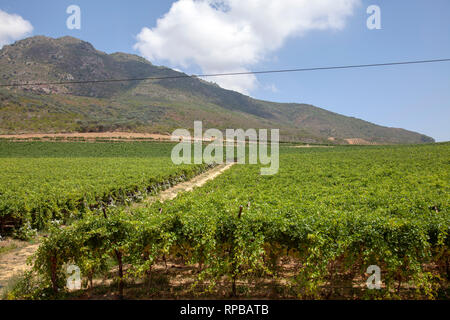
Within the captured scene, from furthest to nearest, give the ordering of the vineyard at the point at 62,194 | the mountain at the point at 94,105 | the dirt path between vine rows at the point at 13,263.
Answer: the mountain at the point at 94,105 < the vineyard at the point at 62,194 < the dirt path between vine rows at the point at 13,263

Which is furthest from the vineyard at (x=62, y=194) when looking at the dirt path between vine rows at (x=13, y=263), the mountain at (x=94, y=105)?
the mountain at (x=94, y=105)

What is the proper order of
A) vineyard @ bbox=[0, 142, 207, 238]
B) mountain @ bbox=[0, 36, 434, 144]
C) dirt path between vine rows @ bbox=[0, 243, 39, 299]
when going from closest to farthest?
dirt path between vine rows @ bbox=[0, 243, 39, 299]
vineyard @ bbox=[0, 142, 207, 238]
mountain @ bbox=[0, 36, 434, 144]

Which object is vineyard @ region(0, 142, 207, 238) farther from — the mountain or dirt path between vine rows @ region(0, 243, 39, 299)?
the mountain

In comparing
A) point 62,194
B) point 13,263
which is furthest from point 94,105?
point 13,263

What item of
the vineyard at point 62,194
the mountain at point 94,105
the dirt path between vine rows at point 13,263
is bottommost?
the dirt path between vine rows at point 13,263

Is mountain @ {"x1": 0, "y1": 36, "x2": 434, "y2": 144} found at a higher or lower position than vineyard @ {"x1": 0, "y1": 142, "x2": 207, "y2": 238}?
higher

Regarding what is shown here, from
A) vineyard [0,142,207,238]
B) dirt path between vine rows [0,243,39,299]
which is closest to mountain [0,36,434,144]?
vineyard [0,142,207,238]

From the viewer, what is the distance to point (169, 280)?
7.45m

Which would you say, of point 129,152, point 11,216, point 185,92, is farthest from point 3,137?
point 185,92

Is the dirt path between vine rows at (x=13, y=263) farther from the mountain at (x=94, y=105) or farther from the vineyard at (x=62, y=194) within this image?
the mountain at (x=94, y=105)

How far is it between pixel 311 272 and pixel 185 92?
190 metres

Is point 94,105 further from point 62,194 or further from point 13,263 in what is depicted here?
point 13,263

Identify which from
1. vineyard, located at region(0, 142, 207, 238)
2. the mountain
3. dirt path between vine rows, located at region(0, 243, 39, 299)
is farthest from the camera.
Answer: the mountain
